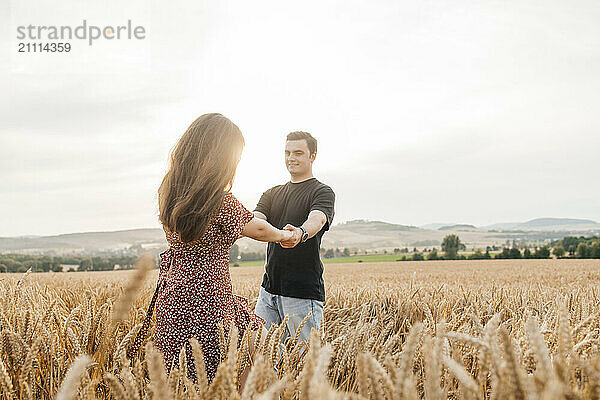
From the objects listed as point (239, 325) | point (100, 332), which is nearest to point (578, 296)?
point (239, 325)

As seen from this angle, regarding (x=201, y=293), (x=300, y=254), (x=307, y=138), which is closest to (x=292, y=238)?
(x=201, y=293)

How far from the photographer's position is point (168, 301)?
8.67ft

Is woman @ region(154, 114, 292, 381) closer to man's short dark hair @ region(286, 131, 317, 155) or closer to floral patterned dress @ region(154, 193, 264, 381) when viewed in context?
floral patterned dress @ region(154, 193, 264, 381)

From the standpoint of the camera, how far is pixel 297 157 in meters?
4.32

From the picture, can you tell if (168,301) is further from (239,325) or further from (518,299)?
(518,299)

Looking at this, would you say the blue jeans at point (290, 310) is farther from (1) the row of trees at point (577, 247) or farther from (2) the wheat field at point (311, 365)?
(1) the row of trees at point (577, 247)

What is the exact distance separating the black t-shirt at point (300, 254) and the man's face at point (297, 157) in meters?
0.13

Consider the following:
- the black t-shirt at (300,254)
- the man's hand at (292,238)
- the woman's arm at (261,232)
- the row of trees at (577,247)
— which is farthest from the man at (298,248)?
the row of trees at (577,247)

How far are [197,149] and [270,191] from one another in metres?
2.02

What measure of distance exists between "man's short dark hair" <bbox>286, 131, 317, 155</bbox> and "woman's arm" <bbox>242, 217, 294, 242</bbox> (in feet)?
5.04

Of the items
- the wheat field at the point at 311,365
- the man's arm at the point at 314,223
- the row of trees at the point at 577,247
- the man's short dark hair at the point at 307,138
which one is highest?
the man's short dark hair at the point at 307,138

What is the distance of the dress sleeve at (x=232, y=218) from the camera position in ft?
8.66

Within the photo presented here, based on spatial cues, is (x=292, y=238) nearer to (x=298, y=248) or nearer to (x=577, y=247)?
(x=298, y=248)

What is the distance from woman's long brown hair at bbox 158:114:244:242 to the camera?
2.51 metres
